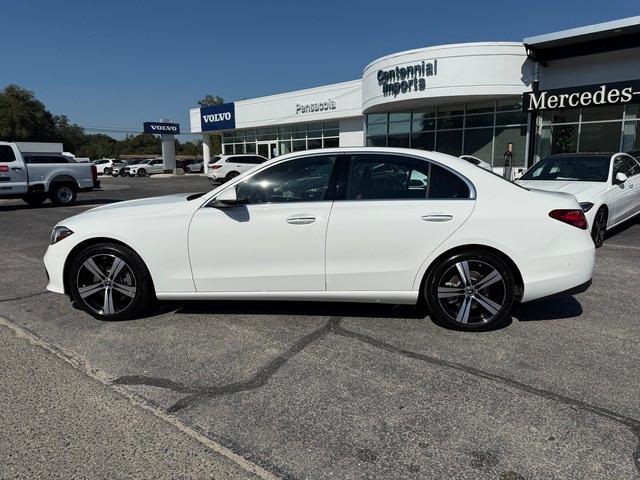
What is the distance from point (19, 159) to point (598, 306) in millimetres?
15316

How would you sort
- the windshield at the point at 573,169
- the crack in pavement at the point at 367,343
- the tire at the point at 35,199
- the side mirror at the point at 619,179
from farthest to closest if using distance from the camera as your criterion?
the tire at the point at 35,199, the windshield at the point at 573,169, the side mirror at the point at 619,179, the crack in pavement at the point at 367,343

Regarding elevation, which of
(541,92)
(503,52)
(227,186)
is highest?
(503,52)

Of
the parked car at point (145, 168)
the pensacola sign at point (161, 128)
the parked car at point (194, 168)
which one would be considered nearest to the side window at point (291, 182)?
the parked car at point (145, 168)

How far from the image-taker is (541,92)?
19469mm

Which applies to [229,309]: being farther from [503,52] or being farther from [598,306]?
[503,52]

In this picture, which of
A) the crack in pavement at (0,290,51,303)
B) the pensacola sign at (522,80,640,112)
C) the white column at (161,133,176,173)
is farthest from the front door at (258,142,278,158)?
the crack in pavement at (0,290,51,303)

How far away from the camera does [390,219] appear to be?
387 centimetres

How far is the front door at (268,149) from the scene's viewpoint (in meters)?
35.3

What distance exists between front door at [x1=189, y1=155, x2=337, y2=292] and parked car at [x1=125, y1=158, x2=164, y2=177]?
142 feet

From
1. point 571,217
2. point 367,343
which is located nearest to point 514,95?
point 571,217

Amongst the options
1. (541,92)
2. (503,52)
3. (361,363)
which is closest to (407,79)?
(503,52)

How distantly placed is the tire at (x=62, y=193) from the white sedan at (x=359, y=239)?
40.9 feet

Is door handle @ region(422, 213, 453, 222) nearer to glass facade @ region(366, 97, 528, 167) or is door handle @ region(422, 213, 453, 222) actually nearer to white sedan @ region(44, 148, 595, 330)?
white sedan @ region(44, 148, 595, 330)

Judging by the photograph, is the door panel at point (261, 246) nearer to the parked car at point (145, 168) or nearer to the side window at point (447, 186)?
the side window at point (447, 186)
